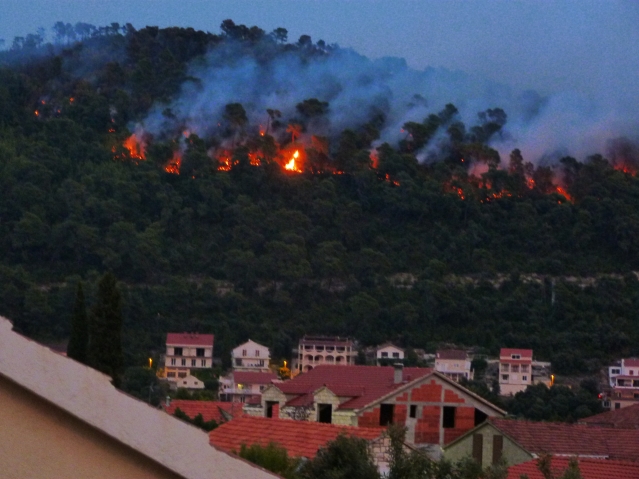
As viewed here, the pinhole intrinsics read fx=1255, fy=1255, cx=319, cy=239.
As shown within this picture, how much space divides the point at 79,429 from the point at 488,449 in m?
12.2

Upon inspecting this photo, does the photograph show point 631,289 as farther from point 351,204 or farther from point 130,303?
point 130,303

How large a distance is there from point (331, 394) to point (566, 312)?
33304 mm

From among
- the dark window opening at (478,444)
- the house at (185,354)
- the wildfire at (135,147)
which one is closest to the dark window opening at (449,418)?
the dark window opening at (478,444)

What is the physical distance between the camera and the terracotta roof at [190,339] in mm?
42781

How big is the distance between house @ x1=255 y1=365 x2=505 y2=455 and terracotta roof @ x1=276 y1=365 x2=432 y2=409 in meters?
0.01

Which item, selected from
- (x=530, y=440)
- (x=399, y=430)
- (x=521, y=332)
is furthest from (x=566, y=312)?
(x=399, y=430)

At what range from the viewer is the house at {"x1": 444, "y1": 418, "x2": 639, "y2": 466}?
13059 mm

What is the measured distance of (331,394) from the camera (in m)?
17.3

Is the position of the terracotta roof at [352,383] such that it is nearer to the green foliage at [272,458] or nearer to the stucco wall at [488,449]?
the stucco wall at [488,449]

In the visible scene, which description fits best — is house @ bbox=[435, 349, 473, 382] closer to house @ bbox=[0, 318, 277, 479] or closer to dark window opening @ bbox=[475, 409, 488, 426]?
dark window opening @ bbox=[475, 409, 488, 426]

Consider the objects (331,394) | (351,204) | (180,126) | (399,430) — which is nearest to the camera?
(399,430)

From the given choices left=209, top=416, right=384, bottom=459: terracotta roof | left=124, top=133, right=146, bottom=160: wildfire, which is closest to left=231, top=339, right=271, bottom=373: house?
left=124, top=133, right=146, bottom=160: wildfire

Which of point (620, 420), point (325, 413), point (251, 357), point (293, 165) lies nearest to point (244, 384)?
point (251, 357)

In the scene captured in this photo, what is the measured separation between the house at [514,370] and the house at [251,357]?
8088 mm
